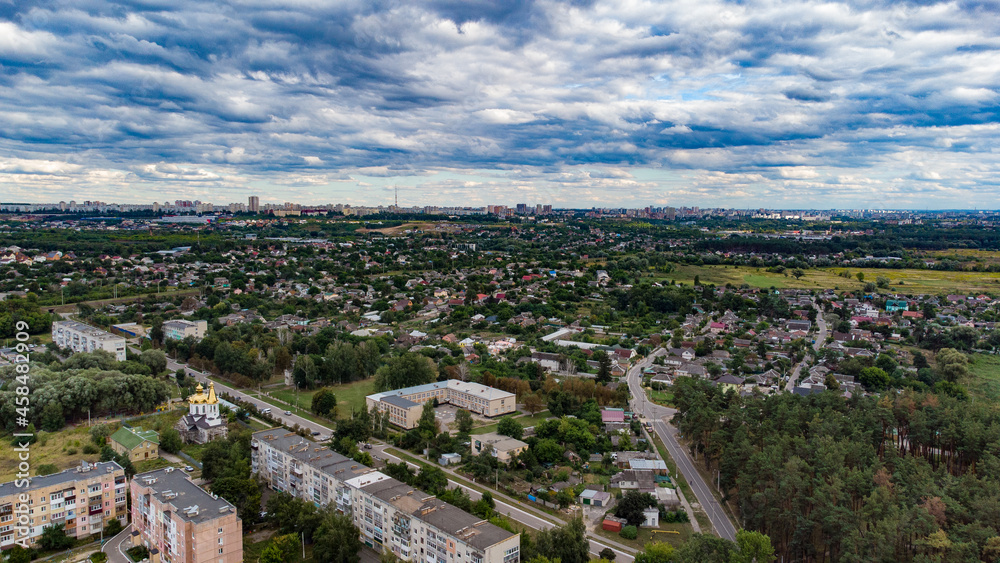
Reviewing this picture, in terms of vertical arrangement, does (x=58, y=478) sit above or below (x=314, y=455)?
above

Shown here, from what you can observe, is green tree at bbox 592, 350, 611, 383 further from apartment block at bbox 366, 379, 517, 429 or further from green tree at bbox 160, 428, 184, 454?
green tree at bbox 160, 428, 184, 454

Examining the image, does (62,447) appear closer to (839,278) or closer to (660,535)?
(660,535)

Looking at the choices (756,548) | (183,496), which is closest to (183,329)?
(183,496)

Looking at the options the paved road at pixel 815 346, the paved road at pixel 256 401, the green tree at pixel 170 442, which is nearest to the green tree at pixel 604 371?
the paved road at pixel 815 346

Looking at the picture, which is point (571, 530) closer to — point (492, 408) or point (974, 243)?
point (492, 408)

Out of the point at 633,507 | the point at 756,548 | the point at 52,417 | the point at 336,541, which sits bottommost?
the point at 633,507

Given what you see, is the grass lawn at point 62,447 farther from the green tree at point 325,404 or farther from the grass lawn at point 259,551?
the grass lawn at point 259,551

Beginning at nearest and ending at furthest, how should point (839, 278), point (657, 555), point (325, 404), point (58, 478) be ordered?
point (657, 555) → point (58, 478) → point (325, 404) → point (839, 278)
